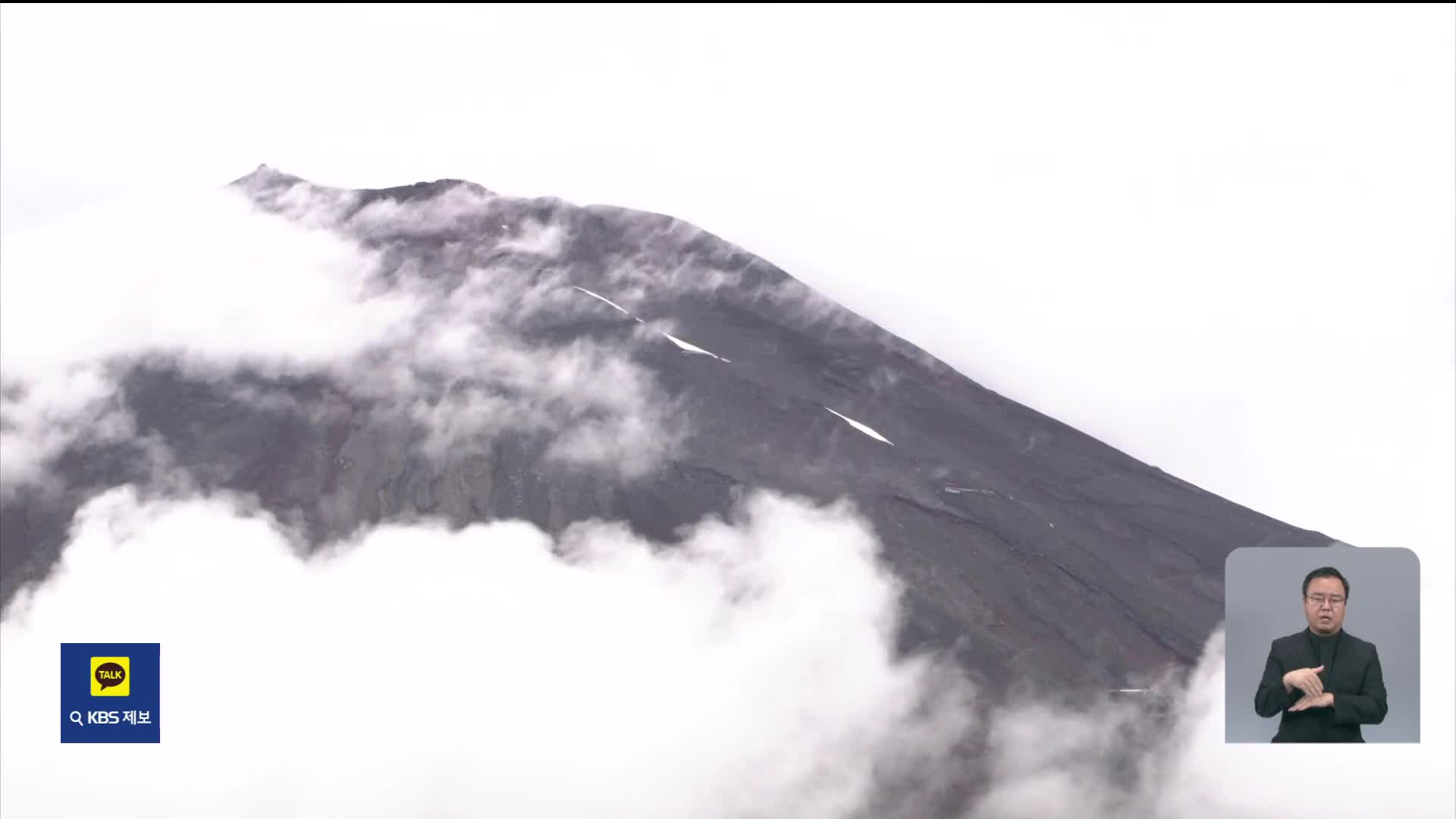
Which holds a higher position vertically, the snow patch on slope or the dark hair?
the snow patch on slope

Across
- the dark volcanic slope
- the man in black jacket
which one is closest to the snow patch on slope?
the dark volcanic slope

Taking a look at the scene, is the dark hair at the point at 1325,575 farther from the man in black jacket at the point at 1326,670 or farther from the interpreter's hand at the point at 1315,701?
the interpreter's hand at the point at 1315,701

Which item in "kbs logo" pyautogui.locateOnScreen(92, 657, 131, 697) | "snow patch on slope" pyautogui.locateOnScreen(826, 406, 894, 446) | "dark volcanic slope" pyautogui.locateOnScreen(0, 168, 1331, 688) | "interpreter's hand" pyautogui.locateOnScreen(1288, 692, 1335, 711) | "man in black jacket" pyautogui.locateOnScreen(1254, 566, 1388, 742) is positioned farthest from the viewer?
"snow patch on slope" pyautogui.locateOnScreen(826, 406, 894, 446)

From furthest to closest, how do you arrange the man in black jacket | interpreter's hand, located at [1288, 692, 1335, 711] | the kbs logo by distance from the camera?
the kbs logo
interpreter's hand, located at [1288, 692, 1335, 711]
the man in black jacket

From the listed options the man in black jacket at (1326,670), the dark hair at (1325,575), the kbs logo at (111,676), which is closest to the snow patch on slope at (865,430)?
the kbs logo at (111,676)

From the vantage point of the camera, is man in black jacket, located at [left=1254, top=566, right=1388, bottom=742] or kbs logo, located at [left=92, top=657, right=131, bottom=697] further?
kbs logo, located at [left=92, top=657, right=131, bottom=697]

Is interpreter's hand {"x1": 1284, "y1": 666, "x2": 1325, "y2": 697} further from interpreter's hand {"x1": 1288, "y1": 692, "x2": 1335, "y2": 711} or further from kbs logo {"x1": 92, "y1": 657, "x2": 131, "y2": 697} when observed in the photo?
kbs logo {"x1": 92, "y1": 657, "x2": 131, "y2": 697}

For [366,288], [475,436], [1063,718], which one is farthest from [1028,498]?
[366,288]

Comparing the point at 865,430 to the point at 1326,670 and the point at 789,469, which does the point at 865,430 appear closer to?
the point at 789,469

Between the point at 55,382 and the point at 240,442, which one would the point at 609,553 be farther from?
the point at 55,382
